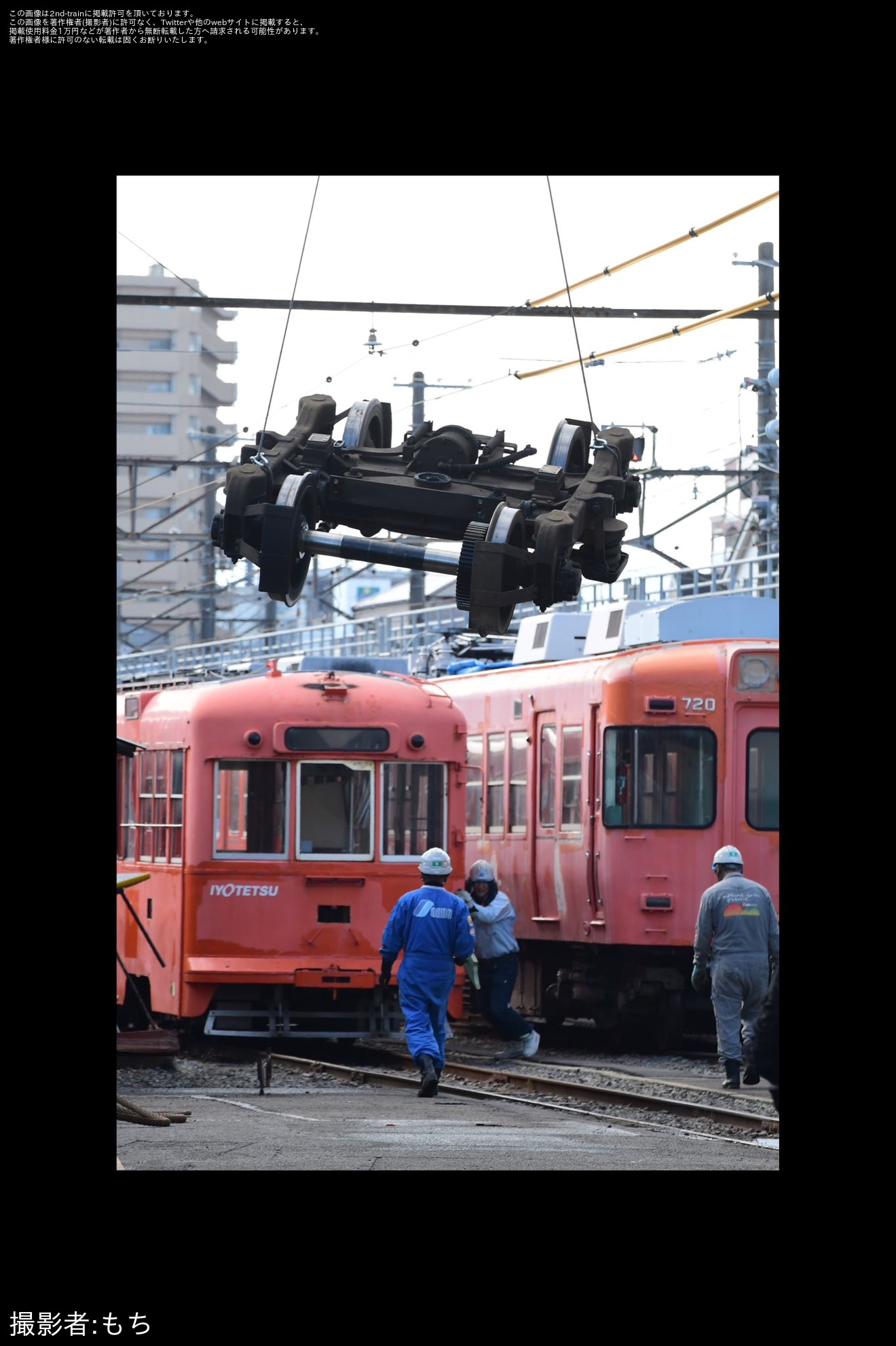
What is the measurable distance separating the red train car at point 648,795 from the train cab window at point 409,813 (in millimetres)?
1341

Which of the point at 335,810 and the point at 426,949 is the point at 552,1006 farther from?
the point at 426,949

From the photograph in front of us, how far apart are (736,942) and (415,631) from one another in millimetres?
18108

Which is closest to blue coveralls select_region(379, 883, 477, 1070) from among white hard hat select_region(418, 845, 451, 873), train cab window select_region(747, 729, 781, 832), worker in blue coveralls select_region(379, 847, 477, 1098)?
worker in blue coveralls select_region(379, 847, 477, 1098)

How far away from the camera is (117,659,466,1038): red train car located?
693 inches

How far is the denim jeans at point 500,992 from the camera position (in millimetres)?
18172

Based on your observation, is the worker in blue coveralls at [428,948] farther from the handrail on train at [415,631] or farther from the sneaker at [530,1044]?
the sneaker at [530,1044]

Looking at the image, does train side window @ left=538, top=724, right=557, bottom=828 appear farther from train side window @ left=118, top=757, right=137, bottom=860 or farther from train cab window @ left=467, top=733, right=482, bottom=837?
train side window @ left=118, top=757, right=137, bottom=860

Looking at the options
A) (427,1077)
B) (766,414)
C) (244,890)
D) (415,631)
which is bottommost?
(427,1077)

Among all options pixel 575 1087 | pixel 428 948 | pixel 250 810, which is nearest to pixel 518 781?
pixel 250 810

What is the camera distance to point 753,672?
1858cm

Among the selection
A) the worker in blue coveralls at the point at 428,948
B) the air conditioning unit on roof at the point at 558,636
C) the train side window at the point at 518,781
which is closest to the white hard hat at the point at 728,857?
the worker in blue coveralls at the point at 428,948

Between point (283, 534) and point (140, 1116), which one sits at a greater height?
point (283, 534)
